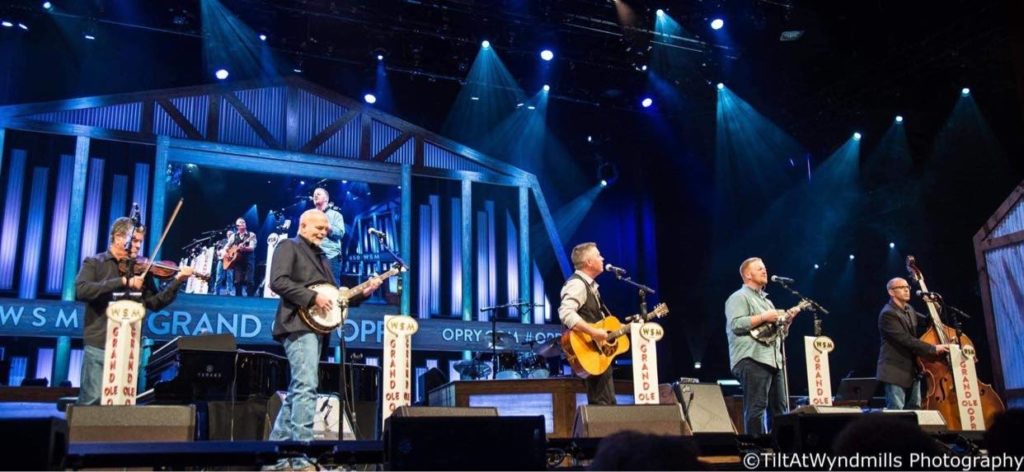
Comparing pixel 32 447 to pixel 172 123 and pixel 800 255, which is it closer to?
pixel 172 123

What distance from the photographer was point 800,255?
17453 millimetres

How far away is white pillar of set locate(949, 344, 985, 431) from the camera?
317 inches

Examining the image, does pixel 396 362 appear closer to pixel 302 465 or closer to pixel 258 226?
pixel 302 465

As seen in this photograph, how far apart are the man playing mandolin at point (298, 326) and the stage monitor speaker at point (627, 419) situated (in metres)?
1.92

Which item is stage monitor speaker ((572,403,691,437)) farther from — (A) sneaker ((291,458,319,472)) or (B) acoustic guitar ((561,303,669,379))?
(A) sneaker ((291,458,319,472))

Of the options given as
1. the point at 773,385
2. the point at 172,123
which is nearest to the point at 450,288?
the point at 172,123

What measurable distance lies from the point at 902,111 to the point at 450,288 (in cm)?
877

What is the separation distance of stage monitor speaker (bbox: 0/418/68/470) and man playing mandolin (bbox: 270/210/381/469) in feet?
8.48

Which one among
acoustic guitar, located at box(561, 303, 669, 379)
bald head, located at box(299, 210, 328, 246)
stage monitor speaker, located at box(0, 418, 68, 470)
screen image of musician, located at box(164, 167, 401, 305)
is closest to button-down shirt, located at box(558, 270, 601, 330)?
acoustic guitar, located at box(561, 303, 669, 379)

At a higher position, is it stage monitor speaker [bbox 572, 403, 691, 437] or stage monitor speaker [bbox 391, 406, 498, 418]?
stage monitor speaker [bbox 391, 406, 498, 418]

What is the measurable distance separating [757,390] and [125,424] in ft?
17.2

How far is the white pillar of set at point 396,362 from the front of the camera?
6414mm

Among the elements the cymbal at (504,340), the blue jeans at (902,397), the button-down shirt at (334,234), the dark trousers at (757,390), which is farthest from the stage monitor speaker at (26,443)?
the cymbal at (504,340)

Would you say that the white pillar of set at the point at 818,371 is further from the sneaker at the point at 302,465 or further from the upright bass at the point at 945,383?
the sneaker at the point at 302,465
